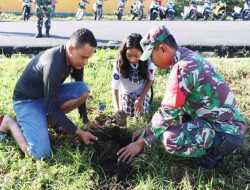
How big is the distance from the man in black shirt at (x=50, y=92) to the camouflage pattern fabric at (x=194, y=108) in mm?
761

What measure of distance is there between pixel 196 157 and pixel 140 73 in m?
1.21

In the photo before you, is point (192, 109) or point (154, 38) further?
point (192, 109)

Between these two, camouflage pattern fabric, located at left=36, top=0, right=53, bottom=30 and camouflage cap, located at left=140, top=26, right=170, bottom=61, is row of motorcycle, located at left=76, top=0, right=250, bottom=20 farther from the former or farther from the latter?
camouflage cap, located at left=140, top=26, right=170, bottom=61

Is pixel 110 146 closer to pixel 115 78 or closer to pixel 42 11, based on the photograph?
pixel 115 78

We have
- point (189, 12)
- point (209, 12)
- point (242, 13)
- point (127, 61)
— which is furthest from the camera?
point (242, 13)

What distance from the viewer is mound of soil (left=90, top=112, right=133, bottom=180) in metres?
3.20

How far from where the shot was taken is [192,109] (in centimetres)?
307

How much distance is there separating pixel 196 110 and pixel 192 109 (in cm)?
4

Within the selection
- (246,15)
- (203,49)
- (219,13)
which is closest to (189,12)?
(219,13)

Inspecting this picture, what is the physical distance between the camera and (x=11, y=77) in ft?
16.9

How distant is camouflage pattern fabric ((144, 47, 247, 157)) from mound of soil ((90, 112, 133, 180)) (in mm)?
360

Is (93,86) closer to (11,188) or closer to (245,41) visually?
(11,188)

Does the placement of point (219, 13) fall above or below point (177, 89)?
above

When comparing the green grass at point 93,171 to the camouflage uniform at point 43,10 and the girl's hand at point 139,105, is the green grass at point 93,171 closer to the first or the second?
the girl's hand at point 139,105
